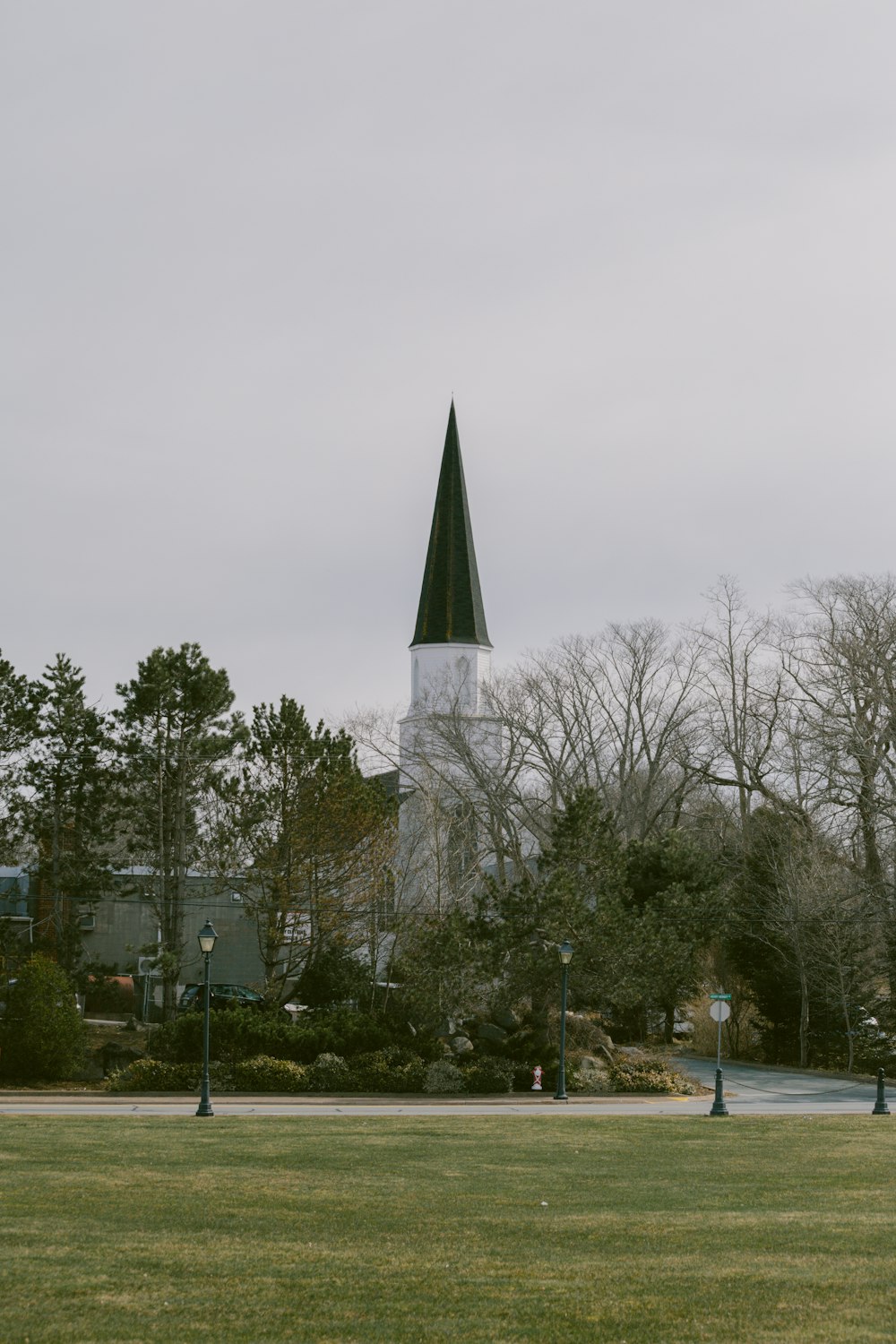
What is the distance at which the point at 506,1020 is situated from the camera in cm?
3716

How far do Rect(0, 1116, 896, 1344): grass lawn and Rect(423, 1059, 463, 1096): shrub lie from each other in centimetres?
1290

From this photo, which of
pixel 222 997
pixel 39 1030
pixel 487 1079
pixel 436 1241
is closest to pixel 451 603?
pixel 222 997

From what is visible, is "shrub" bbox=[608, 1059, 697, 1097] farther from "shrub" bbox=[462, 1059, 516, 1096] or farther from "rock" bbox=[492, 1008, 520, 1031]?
"shrub" bbox=[462, 1059, 516, 1096]

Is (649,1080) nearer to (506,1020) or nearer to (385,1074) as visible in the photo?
(506,1020)

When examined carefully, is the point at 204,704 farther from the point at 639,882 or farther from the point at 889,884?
the point at 889,884

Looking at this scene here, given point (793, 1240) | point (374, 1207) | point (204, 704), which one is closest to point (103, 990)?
point (204, 704)

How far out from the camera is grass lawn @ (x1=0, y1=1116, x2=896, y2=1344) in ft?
26.1

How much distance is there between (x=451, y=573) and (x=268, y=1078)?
40.3 metres

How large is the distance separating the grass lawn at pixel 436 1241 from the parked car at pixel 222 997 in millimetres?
17356

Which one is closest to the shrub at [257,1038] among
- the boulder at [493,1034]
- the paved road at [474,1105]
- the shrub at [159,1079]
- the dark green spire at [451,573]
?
the shrub at [159,1079]

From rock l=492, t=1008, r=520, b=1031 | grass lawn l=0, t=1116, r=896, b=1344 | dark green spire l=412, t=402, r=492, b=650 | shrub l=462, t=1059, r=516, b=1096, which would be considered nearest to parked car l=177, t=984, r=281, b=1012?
rock l=492, t=1008, r=520, b=1031

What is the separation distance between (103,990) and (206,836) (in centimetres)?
580

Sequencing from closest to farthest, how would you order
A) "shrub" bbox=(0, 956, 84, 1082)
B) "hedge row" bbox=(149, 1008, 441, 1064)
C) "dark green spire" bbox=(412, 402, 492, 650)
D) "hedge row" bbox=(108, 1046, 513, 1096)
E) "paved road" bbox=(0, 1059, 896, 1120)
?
"paved road" bbox=(0, 1059, 896, 1120) < "hedge row" bbox=(108, 1046, 513, 1096) < "shrub" bbox=(0, 956, 84, 1082) < "hedge row" bbox=(149, 1008, 441, 1064) < "dark green spire" bbox=(412, 402, 492, 650)

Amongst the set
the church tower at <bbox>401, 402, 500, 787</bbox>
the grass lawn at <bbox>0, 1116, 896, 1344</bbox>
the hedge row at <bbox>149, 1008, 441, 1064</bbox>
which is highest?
the church tower at <bbox>401, 402, 500, 787</bbox>
